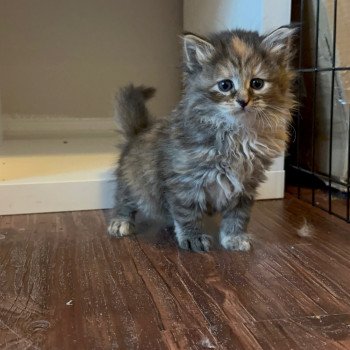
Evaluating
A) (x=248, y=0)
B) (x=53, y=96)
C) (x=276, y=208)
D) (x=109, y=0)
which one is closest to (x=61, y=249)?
(x=276, y=208)

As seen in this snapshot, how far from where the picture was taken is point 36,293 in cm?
110

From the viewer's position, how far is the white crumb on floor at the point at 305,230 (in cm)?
151

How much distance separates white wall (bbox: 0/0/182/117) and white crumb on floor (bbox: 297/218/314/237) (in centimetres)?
124

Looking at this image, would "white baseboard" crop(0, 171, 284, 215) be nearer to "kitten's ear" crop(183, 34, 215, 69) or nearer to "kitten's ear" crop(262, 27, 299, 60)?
"kitten's ear" crop(183, 34, 215, 69)

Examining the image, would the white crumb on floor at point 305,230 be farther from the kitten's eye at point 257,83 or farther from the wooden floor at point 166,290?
the kitten's eye at point 257,83

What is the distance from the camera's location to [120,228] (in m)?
1.52

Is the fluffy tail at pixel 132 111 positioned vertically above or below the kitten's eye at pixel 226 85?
below

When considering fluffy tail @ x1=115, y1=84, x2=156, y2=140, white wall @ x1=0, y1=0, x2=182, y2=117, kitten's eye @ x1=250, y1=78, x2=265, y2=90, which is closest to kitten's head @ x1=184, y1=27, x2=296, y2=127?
kitten's eye @ x1=250, y1=78, x2=265, y2=90

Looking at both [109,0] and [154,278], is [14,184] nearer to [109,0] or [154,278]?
[154,278]

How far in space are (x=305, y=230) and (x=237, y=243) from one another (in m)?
0.28

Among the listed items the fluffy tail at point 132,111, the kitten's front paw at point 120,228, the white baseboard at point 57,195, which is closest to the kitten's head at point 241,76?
the fluffy tail at point 132,111

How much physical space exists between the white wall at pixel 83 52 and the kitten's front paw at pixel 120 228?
3.74ft

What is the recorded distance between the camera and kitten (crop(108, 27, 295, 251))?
4.18ft

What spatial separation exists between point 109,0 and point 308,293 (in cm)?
185
